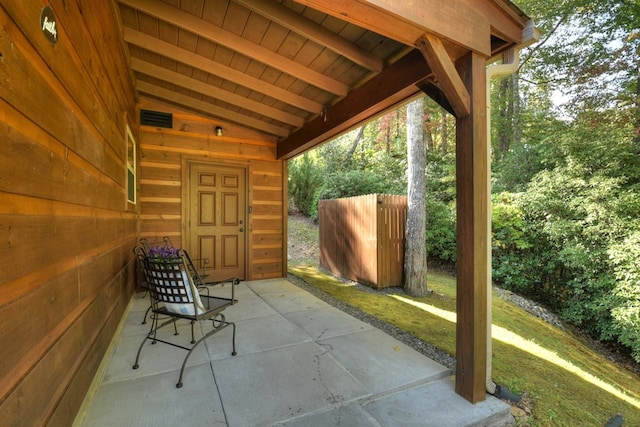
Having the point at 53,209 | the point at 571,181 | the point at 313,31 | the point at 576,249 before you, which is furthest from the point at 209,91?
the point at 571,181

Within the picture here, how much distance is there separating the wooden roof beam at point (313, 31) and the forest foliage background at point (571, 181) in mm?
3372

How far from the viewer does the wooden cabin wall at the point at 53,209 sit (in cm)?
88

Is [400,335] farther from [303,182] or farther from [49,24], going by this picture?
[303,182]

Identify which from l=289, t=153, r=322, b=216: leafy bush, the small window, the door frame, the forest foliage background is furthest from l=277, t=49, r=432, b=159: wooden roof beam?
l=289, t=153, r=322, b=216: leafy bush

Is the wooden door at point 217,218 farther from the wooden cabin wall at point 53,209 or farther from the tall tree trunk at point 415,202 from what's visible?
the tall tree trunk at point 415,202

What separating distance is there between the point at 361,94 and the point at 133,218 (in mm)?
2985

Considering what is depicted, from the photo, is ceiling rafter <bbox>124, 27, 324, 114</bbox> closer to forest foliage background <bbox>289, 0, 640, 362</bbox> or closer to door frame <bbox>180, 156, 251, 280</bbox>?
door frame <bbox>180, 156, 251, 280</bbox>

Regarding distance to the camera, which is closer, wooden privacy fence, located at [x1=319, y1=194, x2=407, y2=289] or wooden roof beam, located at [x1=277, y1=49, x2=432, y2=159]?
wooden roof beam, located at [x1=277, y1=49, x2=432, y2=159]

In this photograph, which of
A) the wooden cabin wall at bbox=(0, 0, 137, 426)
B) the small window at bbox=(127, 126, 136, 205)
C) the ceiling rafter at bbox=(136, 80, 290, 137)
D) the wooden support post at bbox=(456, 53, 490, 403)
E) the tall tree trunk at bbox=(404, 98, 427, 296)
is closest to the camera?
the wooden cabin wall at bbox=(0, 0, 137, 426)

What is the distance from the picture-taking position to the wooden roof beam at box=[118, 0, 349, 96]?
221 centimetres

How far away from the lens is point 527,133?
8852 millimetres

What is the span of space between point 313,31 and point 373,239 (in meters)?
3.49

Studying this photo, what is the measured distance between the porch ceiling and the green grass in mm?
2211

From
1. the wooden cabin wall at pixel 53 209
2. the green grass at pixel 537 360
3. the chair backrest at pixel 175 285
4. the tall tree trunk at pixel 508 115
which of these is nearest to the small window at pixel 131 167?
the wooden cabin wall at pixel 53 209
